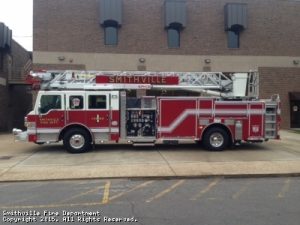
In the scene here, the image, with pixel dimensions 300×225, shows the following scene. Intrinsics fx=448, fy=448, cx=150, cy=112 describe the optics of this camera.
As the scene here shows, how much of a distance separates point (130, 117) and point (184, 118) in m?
1.99

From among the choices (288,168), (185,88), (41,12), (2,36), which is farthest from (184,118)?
(2,36)

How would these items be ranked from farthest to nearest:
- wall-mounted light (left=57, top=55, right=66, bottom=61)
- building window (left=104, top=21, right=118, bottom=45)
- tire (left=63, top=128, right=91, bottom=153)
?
building window (left=104, top=21, right=118, bottom=45) → wall-mounted light (left=57, top=55, right=66, bottom=61) → tire (left=63, top=128, right=91, bottom=153)

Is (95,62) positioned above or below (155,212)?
above

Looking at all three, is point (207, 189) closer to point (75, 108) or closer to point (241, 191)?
point (241, 191)

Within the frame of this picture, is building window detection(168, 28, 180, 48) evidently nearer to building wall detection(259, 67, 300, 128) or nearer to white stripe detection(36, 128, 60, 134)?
building wall detection(259, 67, 300, 128)

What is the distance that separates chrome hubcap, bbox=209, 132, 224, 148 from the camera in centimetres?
1644

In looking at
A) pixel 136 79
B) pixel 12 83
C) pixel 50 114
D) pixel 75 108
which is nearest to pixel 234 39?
pixel 136 79

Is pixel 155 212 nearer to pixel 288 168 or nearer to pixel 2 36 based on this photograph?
pixel 288 168

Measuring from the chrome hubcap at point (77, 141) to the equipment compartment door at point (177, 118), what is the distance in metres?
2.84

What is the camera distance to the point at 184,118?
16484 mm

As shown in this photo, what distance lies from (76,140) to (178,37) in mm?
15669

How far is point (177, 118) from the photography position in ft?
54.1

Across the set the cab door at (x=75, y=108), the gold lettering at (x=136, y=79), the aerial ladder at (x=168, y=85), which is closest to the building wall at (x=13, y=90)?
the aerial ladder at (x=168, y=85)

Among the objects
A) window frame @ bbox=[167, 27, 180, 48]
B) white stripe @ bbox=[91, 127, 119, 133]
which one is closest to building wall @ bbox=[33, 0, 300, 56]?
window frame @ bbox=[167, 27, 180, 48]
